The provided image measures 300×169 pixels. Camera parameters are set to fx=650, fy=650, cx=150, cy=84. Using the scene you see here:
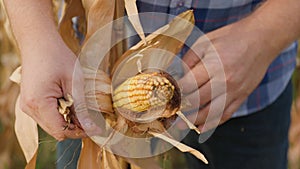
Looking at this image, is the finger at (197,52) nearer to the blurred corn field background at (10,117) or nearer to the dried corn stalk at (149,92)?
the dried corn stalk at (149,92)

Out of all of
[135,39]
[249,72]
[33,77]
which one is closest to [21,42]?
[33,77]

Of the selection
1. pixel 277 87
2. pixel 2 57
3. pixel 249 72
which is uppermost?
pixel 249 72

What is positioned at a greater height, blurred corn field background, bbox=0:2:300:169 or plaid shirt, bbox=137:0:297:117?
plaid shirt, bbox=137:0:297:117

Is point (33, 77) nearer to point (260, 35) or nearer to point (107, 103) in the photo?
point (107, 103)

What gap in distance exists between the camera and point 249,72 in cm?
83

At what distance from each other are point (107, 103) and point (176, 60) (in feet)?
0.46

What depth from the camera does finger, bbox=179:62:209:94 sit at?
2.54 ft

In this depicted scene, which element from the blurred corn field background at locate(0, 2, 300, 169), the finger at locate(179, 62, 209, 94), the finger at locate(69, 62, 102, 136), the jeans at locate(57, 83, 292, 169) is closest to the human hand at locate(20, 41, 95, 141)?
the finger at locate(69, 62, 102, 136)

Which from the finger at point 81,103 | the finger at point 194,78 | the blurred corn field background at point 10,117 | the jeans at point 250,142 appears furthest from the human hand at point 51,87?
the blurred corn field background at point 10,117

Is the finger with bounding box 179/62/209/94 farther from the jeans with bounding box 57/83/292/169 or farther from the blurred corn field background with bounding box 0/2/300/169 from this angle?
the blurred corn field background with bounding box 0/2/300/169

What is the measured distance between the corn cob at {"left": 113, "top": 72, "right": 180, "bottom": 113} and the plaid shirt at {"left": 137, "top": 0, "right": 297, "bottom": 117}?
0.62 ft

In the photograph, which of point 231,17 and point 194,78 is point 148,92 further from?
point 231,17

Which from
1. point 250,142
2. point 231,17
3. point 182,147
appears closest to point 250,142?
point 250,142

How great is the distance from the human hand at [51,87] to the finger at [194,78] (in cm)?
13
